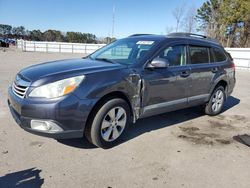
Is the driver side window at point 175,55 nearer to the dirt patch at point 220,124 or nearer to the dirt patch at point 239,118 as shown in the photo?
the dirt patch at point 220,124

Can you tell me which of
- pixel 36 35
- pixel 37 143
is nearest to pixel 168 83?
pixel 37 143

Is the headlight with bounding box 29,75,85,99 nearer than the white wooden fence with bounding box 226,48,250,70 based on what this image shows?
Yes

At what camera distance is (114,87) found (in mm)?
3670

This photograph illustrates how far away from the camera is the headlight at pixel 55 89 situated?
128 inches

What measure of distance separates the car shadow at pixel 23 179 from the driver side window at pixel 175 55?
270 cm

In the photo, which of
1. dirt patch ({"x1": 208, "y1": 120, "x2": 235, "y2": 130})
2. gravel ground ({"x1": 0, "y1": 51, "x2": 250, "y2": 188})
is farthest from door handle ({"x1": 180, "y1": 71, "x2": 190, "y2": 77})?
dirt patch ({"x1": 208, "y1": 120, "x2": 235, "y2": 130})

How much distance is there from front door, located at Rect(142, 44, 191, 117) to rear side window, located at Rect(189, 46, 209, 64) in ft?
0.79

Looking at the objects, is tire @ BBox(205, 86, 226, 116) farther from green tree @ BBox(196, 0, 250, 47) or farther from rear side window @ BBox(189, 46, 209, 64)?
green tree @ BBox(196, 0, 250, 47)

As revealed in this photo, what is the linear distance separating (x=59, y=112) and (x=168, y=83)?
207 centimetres

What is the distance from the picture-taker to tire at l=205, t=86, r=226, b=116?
5.81m

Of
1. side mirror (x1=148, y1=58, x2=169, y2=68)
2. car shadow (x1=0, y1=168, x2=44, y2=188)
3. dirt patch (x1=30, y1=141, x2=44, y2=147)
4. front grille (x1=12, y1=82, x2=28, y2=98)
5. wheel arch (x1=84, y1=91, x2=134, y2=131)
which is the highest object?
side mirror (x1=148, y1=58, x2=169, y2=68)

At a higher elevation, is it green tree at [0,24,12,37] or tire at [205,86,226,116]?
green tree at [0,24,12,37]

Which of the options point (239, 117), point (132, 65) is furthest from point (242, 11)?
point (132, 65)

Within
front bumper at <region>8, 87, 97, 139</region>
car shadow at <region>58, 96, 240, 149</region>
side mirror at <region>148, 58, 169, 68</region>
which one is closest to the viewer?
front bumper at <region>8, 87, 97, 139</region>
